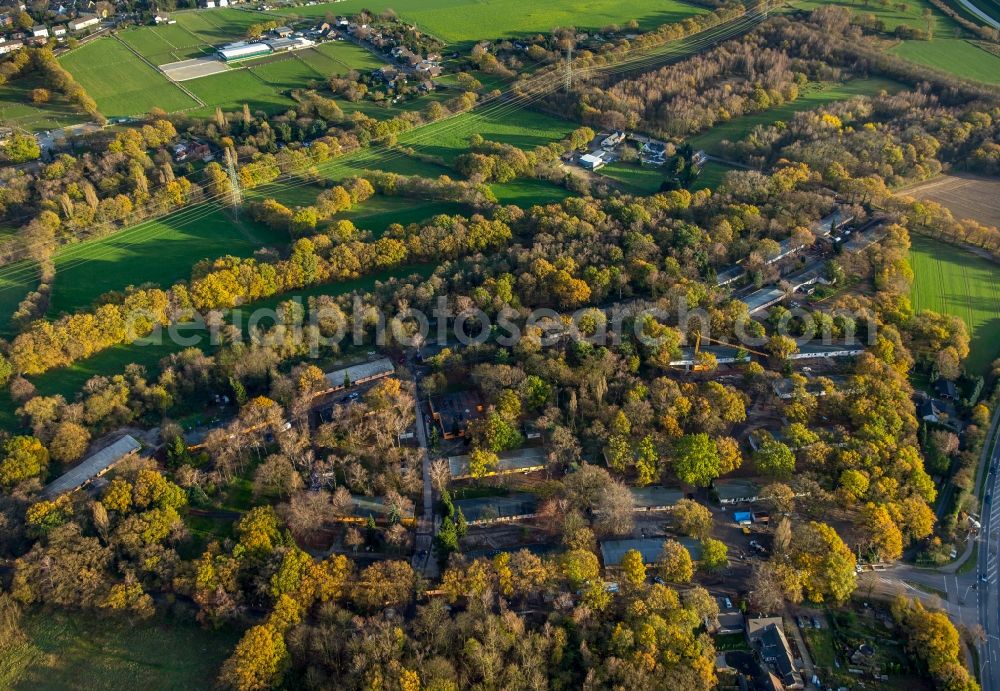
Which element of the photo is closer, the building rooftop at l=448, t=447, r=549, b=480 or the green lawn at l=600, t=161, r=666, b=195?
the building rooftop at l=448, t=447, r=549, b=480

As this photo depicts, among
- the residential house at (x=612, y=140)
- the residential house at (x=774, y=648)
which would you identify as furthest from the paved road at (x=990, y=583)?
the residential house at (x=612, y=140)

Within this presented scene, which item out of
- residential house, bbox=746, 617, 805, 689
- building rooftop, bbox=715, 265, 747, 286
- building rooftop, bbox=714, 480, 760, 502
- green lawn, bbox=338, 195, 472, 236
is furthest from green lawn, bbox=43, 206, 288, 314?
residential house, bbox=746, 617, 805, 689

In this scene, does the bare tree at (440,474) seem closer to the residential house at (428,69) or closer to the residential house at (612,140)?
the residential house at (612,140)

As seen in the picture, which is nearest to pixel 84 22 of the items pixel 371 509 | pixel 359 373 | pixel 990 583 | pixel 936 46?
pixel 359 373

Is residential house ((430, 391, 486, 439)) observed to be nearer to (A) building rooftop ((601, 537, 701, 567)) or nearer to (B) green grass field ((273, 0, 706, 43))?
(A) building rooftop ((601, 537, 701, 567))

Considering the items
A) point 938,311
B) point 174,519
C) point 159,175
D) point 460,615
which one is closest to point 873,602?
point 460,615

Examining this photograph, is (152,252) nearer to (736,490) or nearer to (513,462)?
(513,462)

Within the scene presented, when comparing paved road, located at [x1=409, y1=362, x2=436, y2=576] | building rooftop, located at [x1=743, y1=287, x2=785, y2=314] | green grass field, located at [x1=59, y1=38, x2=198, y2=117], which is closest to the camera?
paved road, located at [x1=409, y1=362, x2=436, y2=576]
